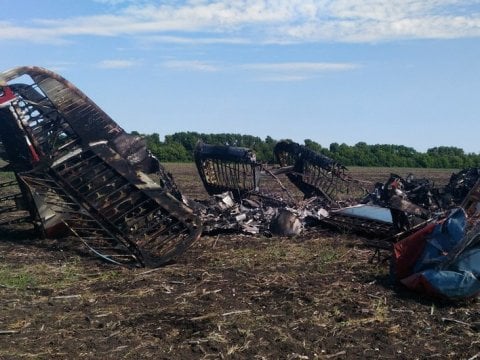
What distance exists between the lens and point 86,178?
9250 millimetres

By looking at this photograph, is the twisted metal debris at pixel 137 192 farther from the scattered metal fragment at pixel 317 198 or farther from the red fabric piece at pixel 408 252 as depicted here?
the red fabric piece at pixel 408 252

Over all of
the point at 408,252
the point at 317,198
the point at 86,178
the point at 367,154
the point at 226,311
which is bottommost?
the point at 367,154

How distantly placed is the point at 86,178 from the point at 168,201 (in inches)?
51.3

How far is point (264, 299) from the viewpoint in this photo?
635 centimetres

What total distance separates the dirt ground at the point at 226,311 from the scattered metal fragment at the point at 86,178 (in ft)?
1.35

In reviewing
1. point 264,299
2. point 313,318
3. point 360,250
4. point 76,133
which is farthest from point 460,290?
point 76,133

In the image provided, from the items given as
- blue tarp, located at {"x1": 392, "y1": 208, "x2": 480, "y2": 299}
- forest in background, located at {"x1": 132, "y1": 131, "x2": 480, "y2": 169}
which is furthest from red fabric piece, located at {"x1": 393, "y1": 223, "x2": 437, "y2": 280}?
forest in background, located at {"x1": 132, "y1": 131, "x2": 480, "y2": 169}

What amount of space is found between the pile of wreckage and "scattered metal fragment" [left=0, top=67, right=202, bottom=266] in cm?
2

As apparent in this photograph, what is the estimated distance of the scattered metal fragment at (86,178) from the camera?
8453 millimetres

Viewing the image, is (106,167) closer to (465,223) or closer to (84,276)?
(84,276)

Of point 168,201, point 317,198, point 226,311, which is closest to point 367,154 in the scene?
point 317,198

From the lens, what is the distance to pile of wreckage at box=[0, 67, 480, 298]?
22.4 ft

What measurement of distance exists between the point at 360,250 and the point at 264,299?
3.03 metres

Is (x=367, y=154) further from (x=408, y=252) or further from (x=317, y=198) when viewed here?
(x=408, y=252)
